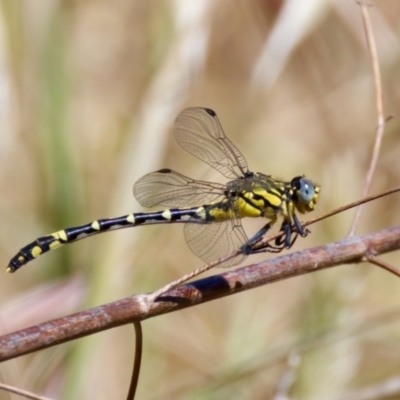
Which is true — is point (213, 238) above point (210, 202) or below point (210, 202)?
below

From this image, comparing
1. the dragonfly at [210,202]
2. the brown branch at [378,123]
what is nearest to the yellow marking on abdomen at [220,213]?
the dragonfly at [210,202]

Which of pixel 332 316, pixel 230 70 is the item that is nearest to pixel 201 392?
pixel 332 316

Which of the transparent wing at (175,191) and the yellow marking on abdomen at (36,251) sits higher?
the transparent wing at (175,191)

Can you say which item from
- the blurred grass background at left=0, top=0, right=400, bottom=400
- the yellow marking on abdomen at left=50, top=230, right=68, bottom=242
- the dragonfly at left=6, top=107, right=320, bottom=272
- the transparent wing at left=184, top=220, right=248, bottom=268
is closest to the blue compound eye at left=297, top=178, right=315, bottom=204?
the dragonfly at left=6, top=107, right=320, bottom=272

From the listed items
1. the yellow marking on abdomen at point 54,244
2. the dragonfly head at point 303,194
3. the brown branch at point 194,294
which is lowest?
the brown branch at point 194,294

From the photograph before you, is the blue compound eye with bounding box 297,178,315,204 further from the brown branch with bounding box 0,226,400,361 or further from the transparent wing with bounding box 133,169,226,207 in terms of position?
the brown branch with bounding box 0,226,400,361

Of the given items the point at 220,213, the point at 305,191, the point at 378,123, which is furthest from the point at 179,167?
the point at 378,123

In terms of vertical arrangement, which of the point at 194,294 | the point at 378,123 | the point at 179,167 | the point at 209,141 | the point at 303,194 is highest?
the point at 179,167

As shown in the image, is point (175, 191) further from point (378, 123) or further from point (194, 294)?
point (194, 294)

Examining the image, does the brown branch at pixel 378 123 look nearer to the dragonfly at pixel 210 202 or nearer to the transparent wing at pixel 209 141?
the dragonfly at pixel 210 202
